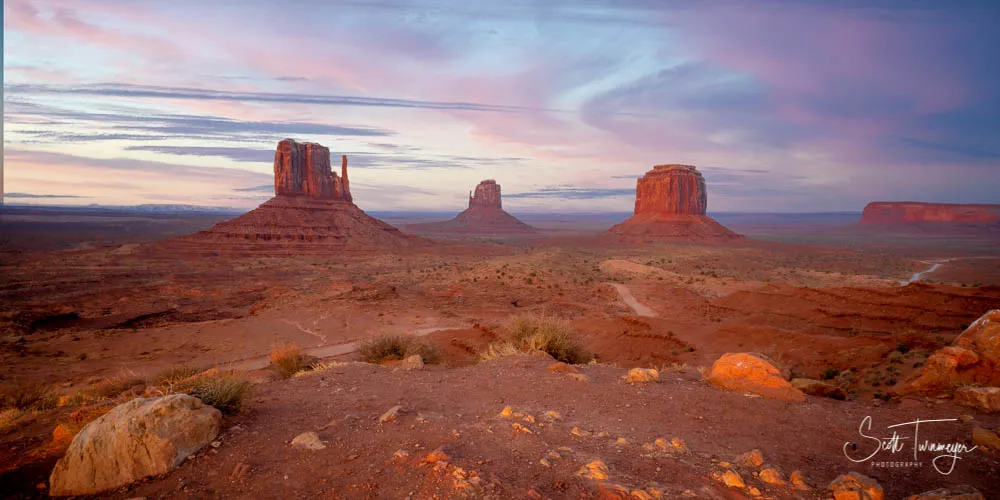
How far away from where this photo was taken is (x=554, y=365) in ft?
27.8

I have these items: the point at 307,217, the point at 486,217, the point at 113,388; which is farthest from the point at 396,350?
the point at 486,217

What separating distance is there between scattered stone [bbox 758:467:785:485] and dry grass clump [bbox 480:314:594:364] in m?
6.35

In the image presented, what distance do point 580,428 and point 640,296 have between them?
78.6 feet

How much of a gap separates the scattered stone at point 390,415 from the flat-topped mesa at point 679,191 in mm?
97438

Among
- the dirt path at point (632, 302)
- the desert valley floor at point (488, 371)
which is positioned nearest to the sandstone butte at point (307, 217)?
the desert valley floor at point (488, 371)

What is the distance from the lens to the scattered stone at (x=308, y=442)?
4.69 meters

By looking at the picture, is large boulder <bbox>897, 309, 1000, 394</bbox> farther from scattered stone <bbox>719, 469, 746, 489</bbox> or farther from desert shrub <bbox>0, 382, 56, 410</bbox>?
desert shrub <bbox>0, 382, 56, 410</bbox>

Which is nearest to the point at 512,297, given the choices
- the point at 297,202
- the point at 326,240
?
the point at 326,240

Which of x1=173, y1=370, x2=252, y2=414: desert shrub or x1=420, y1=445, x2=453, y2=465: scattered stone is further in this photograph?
x1=173, y1=370, x2=252, y2=414: desert shrub

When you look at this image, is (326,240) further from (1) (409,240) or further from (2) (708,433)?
(2) (708,433)

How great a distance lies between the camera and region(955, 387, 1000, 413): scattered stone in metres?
5.99

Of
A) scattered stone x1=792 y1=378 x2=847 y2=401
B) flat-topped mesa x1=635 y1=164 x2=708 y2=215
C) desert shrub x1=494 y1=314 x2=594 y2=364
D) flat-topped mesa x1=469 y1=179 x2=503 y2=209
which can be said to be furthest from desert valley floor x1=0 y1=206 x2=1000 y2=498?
flat-topped mesa x1=469 y1=179 x2=503 y2=209

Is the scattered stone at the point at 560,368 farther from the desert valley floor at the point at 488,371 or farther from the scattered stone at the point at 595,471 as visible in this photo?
the scattered stone at the point at 595,471

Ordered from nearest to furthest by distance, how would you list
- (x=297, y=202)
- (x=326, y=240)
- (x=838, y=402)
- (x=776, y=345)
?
(x=838, y=402) → (x=776, y=345) → (x=326, y=240) → (x=297, y=202)
